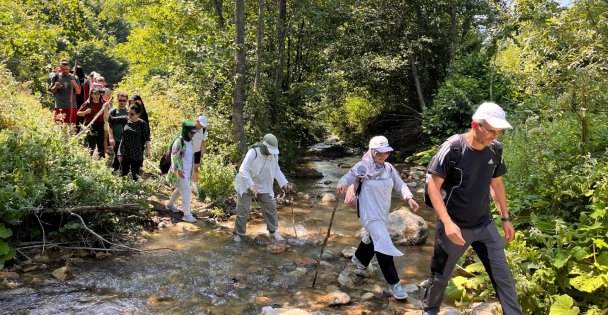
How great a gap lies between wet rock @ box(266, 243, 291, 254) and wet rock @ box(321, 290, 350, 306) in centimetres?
183

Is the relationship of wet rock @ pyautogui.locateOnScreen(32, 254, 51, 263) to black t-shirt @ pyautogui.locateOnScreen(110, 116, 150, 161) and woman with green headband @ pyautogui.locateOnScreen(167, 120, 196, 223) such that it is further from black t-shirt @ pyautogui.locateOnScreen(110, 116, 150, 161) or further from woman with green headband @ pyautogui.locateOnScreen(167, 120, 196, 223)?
black t-shirt @ pyautogui.locateOnScreen(110, 116, 150, 161)

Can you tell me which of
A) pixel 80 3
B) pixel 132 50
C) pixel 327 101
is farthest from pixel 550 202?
pixel 132 50

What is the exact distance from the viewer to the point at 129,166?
8.35 metres

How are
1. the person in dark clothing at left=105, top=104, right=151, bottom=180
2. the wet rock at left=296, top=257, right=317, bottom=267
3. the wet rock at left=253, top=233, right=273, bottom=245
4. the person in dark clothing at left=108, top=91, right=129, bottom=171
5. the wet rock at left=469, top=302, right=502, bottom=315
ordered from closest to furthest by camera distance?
the wet rock at left=469, top=302, right=502, bottom=315, the wet rock at left=296, top=257, right=317, bottom=267, the wet rock at left=253, top=233, right=273, bottom=245, the person in dark clothing at left=105, top=104, right=151, bottom=180, the person in dark clothing at left=108, top=91, right=129, bottom=171

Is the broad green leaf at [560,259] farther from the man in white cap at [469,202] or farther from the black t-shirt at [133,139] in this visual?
the black t-shirt at [133,139]

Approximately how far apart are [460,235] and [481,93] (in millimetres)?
12575

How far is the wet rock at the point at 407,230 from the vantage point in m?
7.73

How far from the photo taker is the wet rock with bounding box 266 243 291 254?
23.3 ft

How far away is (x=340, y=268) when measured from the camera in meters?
6.54

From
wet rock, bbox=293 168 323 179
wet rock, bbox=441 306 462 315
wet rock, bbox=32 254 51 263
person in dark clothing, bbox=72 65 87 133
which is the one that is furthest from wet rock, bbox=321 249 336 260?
wet rock, bbox=293 168 323 179

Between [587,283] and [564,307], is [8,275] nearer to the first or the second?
[564,307]

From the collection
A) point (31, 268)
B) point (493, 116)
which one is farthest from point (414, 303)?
point (31, 268)

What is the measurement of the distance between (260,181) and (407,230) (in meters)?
2.83

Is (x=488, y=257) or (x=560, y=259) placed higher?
(x=488, y=257)
